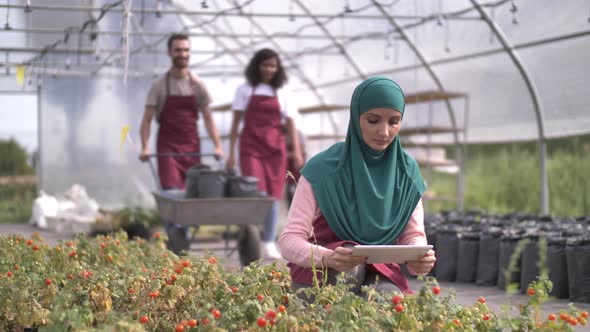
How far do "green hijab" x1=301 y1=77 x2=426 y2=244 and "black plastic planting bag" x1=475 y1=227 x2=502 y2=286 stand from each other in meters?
3.40

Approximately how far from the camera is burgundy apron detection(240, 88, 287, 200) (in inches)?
306

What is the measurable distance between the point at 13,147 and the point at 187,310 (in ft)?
49.7

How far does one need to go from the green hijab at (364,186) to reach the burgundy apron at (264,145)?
4342 millimetres

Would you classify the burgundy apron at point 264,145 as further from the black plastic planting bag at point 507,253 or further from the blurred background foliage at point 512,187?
the blurred background foliage at point 512,187

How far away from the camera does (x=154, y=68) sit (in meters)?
15.6

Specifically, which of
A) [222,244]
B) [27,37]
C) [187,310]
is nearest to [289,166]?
[222,244]

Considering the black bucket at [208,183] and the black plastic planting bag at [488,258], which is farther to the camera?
the black plastic planting bag at [488,258]

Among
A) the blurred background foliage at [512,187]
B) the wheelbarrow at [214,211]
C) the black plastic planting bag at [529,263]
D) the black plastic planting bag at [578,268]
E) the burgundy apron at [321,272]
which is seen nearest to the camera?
the burgundy apron at [321,272]

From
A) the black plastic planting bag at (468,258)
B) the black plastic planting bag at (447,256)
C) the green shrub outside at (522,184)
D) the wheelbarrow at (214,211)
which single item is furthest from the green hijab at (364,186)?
the green shrub outside at (522,184)

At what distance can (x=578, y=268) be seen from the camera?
5.77 meters

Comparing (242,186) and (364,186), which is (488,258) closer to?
(242,186)

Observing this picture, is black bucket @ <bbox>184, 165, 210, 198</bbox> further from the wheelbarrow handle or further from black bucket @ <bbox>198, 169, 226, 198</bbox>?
the wheelbarrow handle

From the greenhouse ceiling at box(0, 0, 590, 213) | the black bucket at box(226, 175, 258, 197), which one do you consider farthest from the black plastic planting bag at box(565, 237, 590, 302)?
the greenhouse ceiling at box(0, 0, 590, 213)

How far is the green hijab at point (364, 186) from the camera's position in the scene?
3.30 metres
